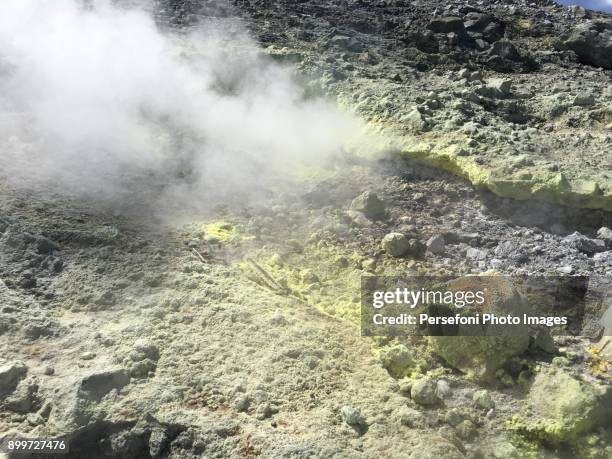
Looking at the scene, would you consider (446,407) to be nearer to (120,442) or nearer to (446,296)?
(446,296)

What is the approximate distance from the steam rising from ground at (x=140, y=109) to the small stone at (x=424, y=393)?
2.78 meters

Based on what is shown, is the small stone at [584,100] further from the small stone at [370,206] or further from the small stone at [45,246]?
the small stone at [45,246]

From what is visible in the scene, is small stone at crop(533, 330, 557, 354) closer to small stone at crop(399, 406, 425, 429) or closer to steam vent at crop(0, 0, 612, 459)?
steam vent at crop(0, 0, 612, 459)

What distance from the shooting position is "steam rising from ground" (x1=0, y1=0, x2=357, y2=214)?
17.1ft

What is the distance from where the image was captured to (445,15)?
927 cm

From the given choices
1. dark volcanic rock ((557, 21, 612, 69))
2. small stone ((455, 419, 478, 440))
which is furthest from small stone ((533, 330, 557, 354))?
dark volcanic rock ((557, 21, 612, 69))

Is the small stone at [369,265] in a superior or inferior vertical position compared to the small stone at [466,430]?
superior

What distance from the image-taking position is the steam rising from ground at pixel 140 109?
5.22 m

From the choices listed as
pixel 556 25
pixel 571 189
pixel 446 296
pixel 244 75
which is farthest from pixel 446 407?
pixel 556 25

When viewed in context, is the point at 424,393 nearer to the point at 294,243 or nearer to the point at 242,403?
the point at 242,403

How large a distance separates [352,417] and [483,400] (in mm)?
738

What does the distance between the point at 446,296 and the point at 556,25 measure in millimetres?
8724

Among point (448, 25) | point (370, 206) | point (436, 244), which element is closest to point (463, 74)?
point (448, 25)

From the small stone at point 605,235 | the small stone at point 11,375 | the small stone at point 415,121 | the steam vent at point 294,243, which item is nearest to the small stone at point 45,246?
the steam vent at point 294,243
